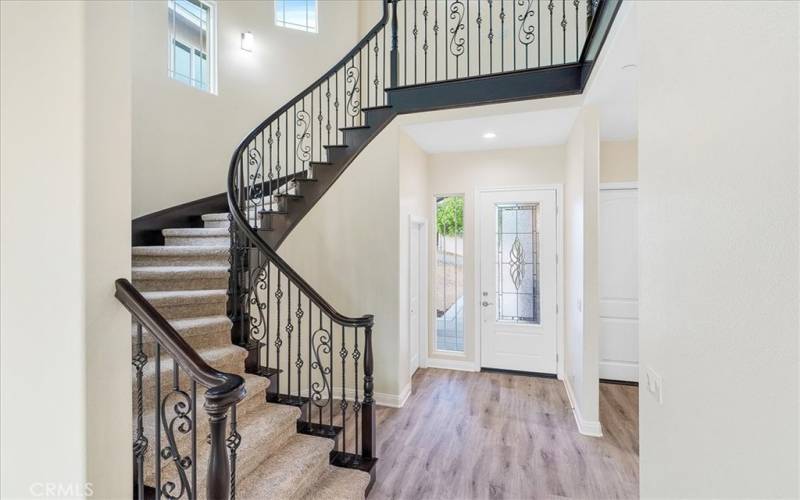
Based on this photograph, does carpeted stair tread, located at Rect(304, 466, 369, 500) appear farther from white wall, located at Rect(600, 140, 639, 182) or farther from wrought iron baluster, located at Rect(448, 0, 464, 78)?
white wall, located at Rect(600, 140, 639, 182)

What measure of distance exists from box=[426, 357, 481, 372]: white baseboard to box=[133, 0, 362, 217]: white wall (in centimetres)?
338

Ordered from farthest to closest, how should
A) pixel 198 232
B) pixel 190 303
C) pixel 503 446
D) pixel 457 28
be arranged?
pixel 198 232, pixel 457 28, pixel 503 446, pixel 190 303

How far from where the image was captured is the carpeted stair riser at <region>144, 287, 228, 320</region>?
2.40 meters

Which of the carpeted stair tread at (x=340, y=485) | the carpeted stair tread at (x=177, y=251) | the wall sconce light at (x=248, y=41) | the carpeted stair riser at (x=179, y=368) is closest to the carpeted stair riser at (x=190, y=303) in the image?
the carpeted stair riser at (x=179, y=368)

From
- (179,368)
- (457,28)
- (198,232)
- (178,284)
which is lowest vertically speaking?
(179,368)

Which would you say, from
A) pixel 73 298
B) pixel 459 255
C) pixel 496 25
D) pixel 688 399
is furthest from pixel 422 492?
pixel 496 25

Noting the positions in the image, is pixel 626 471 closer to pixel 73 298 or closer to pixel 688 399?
pixel 688 399

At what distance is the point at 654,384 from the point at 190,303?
2.68 meters

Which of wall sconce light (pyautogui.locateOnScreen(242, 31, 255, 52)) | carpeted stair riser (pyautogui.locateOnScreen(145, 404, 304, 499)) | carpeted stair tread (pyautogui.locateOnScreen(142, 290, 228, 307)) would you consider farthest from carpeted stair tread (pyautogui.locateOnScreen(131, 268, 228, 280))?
wall sconce light (pyautogui.locateOnScreen(242, 31, 255, 52))

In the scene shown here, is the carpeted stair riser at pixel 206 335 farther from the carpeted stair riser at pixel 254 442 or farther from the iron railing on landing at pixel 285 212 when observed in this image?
the carpeted stair riser at pixel 254 442

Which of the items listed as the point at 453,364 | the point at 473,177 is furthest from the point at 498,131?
the point at 453,364

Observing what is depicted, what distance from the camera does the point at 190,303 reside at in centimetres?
253

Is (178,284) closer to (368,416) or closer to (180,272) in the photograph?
(180,272)

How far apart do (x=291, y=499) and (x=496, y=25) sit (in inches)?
204
